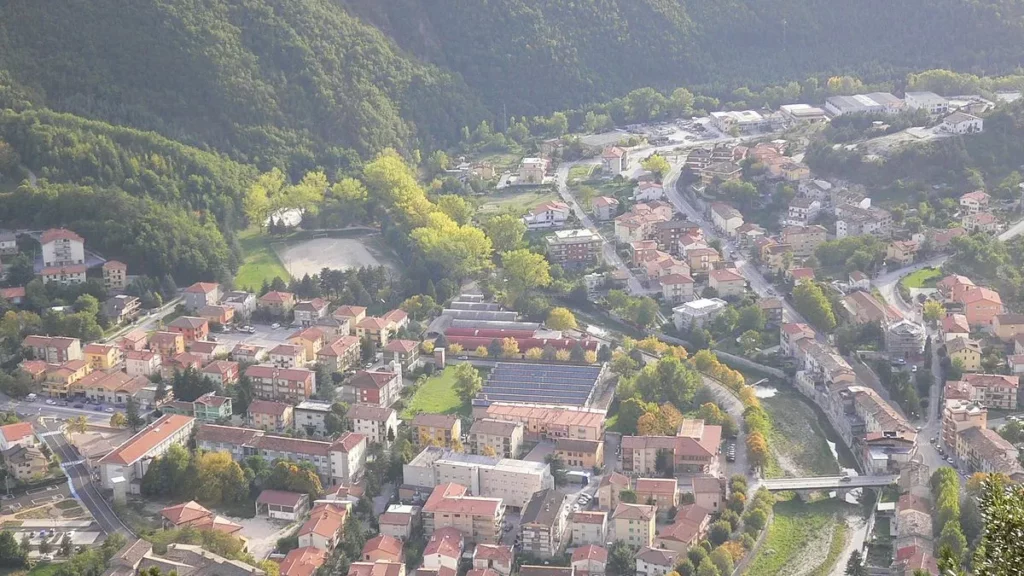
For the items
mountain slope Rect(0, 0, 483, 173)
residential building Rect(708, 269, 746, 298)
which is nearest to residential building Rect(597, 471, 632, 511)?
residential building Rect(708, 269, 746, 298)

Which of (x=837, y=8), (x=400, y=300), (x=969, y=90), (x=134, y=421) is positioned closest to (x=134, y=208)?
(x=400, y=300)

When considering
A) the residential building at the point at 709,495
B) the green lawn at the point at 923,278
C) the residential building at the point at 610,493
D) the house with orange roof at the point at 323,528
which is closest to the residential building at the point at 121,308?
the house with orange roof at the point at 323,528

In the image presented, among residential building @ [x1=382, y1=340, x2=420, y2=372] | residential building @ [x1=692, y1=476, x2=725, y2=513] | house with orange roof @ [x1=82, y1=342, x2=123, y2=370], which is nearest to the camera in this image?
residential building @ [x1=692, y1=476, x2=725, y2=513]

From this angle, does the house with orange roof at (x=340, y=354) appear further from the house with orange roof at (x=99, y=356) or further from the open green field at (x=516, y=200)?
the open green field at (x=516, y=200)

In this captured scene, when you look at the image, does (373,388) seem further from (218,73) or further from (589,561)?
(218,73)

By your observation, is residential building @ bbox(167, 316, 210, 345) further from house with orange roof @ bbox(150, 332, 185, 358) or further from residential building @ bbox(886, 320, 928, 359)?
residential building @ bbox(886, 320, 928, 359)
